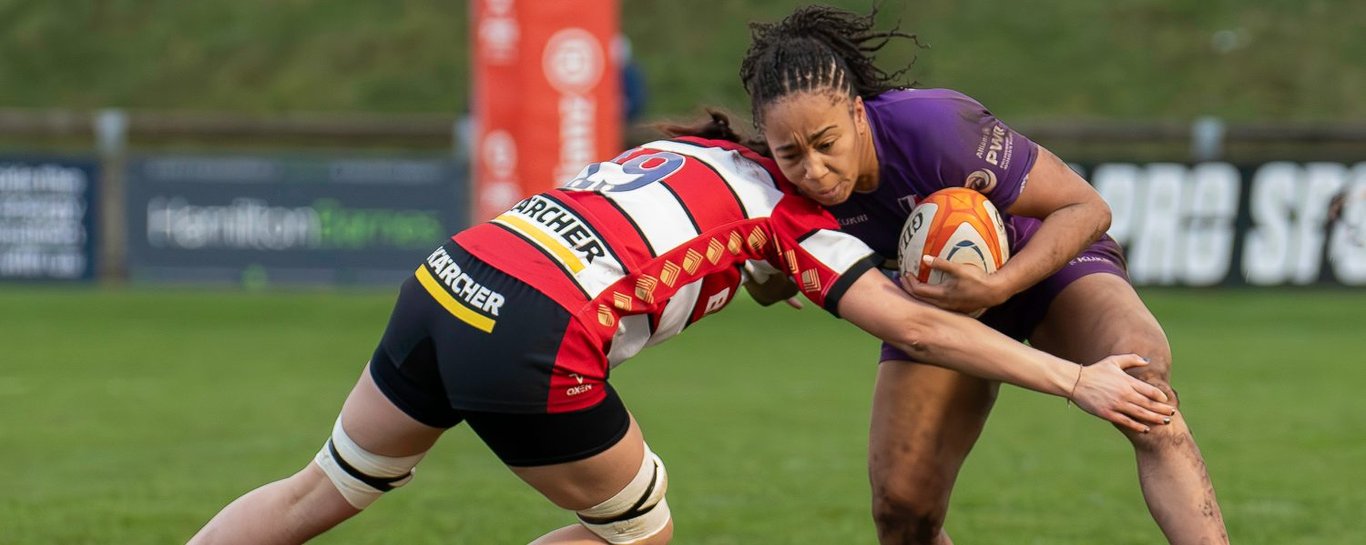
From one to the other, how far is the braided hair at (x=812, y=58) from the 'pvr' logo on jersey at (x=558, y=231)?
0.59 meters

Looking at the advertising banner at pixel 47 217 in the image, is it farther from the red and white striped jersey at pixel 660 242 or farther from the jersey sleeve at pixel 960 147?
the jersey sleeve at pixel 960 147

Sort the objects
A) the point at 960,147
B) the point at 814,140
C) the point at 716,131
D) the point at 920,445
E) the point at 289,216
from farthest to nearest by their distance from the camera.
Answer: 1. the point at 289,216
2. the point at 920,445
3. the point at 716,131
4. the point at 960,147
5. the point at 814,140

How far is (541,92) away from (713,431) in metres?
4.21

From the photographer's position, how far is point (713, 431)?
359 inches

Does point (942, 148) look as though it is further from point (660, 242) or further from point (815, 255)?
point (660, 242)

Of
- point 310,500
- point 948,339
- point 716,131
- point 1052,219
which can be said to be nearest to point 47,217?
point 310,500

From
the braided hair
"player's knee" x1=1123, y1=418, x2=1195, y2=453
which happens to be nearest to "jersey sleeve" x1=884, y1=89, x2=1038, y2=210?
the braided hair

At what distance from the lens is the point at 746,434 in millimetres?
9008

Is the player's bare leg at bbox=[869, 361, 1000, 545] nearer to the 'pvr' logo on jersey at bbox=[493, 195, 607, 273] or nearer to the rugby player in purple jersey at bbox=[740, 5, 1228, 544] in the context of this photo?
the rugby player in purple jersey at bbox=[740, 5, 1228, 544]

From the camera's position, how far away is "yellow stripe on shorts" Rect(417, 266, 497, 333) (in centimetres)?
392

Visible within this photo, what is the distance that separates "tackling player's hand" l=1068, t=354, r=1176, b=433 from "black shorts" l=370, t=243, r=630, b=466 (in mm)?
1135

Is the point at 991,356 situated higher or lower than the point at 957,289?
lower

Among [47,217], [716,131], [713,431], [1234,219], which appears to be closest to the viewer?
[716,131]

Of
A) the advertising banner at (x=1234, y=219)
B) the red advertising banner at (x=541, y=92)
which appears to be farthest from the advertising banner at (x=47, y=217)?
the advertising banner at (x=1234, y=219)
